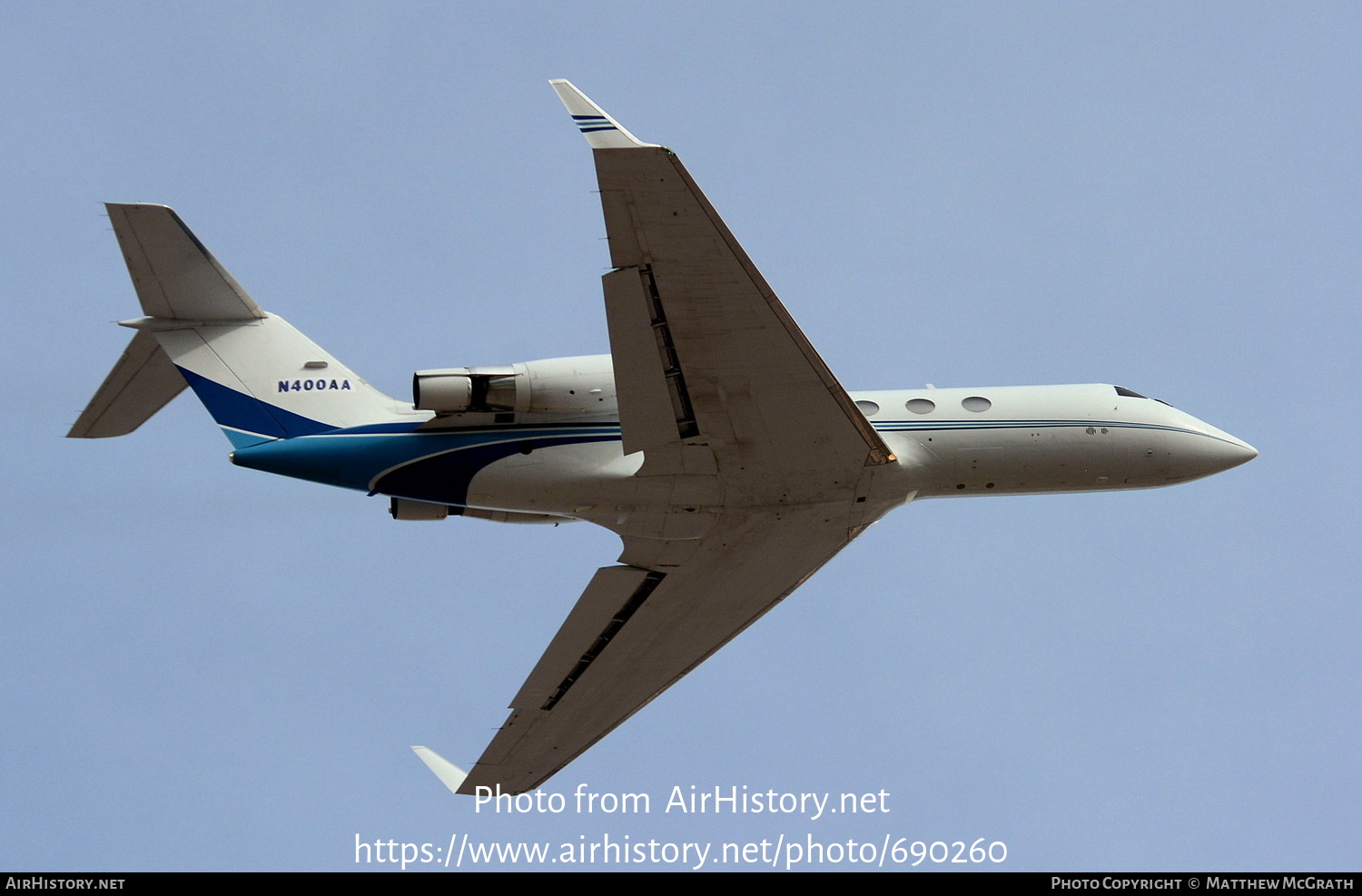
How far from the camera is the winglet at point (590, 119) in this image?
52.2ft

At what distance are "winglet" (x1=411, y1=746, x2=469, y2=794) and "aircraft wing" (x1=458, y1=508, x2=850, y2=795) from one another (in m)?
0.25

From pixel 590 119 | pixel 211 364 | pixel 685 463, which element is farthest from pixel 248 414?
pixel 590 119

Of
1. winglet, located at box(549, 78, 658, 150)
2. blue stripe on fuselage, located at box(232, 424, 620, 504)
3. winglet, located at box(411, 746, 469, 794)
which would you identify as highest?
winglet, located at box(549, 78, 658, 150)

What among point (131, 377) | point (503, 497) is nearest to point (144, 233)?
point (131, 377)

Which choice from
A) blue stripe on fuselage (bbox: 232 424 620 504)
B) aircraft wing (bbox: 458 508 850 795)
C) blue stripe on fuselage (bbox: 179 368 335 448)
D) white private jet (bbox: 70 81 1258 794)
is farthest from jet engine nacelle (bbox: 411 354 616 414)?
aircraft wing (bbox: 458 508 850 795)

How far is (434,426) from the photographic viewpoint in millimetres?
20250

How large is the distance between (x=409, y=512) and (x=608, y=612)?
154 inches

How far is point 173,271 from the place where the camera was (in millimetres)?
20797

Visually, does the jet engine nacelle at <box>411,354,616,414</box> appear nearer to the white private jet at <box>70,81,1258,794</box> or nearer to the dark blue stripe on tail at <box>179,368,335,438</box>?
the white private jet at <box>70,81,1258,794</box>

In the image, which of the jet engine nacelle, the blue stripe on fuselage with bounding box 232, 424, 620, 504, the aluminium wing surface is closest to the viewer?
the aluminium wing surface

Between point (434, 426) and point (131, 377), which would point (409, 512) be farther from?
point (131, 377)

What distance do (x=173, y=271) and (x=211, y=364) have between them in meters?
1.39

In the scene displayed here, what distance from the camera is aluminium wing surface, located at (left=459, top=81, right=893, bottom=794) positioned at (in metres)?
17.2

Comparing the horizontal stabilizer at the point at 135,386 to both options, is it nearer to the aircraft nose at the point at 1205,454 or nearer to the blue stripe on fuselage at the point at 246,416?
the blue stripe on fuselage at the point at 246,416
